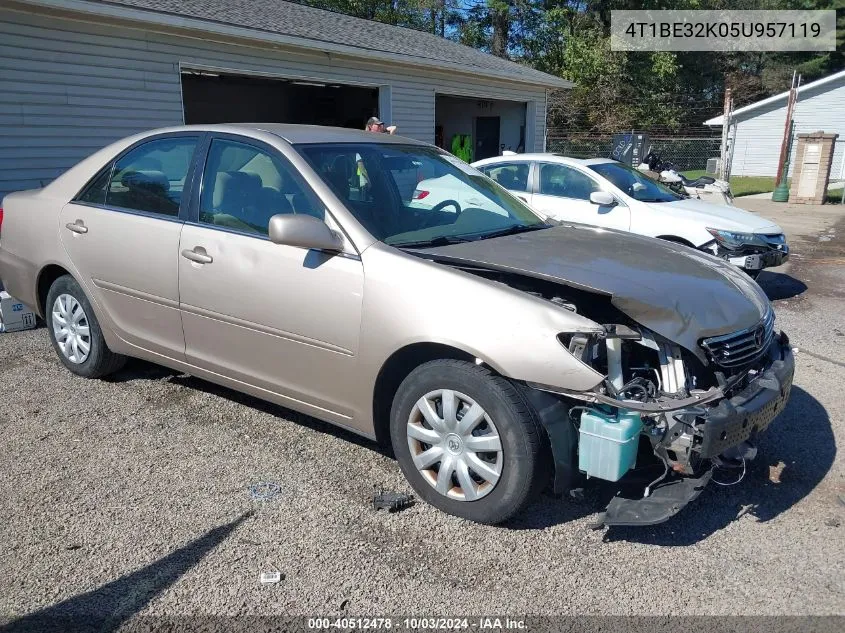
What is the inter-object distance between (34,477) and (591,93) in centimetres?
3355

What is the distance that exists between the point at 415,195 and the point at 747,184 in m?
28.0

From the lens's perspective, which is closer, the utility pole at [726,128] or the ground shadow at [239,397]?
the ground shadow at [239,397]

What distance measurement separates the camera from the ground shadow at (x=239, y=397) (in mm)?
3996

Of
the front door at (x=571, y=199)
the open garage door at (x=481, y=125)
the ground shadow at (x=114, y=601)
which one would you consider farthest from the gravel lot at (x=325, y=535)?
the open garage door at (x=481, y=125)

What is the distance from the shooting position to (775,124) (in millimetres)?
31938

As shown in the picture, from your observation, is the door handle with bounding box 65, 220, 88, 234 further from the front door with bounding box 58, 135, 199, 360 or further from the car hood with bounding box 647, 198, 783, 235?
the car hood with bounding box 647, 198, 783, 235

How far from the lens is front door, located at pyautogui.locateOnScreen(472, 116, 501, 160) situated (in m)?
20.9

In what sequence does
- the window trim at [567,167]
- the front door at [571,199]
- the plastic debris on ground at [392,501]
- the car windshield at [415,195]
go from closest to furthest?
1. the plastic debris on ground at [392,501]
2. the car windshield at [415,195]
3. the front door at [571,199]
4. the window trim at [567,167]

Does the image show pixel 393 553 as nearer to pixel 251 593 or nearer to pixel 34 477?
pixel 251 593

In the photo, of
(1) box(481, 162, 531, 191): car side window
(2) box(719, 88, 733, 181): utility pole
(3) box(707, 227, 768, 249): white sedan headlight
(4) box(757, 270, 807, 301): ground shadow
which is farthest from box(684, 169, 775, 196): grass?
(3) box(707, 227, 768, 249): white sedan headlight

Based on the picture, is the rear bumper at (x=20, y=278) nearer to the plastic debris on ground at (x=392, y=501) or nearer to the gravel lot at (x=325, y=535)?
the gravel lot at (x=325, y=535)

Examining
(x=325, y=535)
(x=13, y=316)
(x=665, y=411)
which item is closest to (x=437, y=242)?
(x=665, y=411)

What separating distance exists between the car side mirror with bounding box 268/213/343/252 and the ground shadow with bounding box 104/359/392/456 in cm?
116

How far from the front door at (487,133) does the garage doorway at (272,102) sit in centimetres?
404
